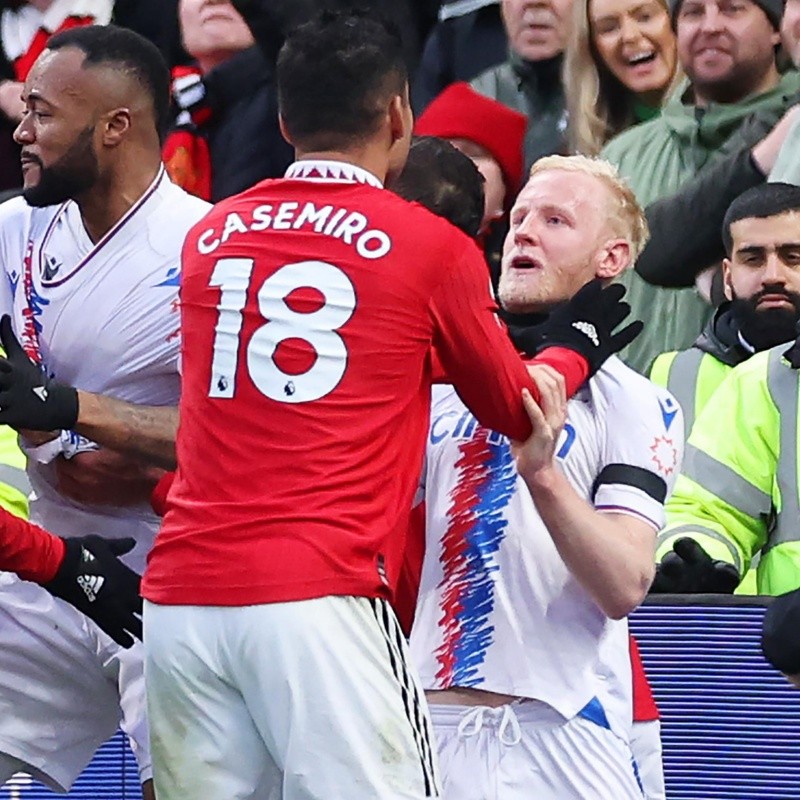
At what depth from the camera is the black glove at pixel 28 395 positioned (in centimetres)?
446

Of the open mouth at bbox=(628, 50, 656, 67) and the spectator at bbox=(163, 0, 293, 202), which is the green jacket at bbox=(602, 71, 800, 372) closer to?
the open mouth at bbox=(628, 50, 656, 67)

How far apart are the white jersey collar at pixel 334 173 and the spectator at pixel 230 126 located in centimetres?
339

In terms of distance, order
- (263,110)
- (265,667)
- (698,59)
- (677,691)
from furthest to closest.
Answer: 1. (263,110)
2. (698,59)
3. (677,691)
4. (265,667)

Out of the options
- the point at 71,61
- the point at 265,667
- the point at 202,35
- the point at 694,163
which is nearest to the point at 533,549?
the point at 265,667

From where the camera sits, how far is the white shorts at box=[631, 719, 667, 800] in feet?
14.6

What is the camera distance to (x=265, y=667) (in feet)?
12.1

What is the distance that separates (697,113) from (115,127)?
2209mm

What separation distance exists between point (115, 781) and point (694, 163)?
2.58 meters

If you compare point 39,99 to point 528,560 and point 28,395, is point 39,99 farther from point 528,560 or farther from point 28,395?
point 528,560

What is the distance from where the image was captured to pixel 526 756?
401 cm

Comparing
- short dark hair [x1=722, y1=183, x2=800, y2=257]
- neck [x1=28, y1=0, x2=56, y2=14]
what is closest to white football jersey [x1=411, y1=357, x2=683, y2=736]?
short dark hair [x1=722, y1=183, x2=800, y2=257]

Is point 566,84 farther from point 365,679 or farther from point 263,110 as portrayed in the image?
point 365,679

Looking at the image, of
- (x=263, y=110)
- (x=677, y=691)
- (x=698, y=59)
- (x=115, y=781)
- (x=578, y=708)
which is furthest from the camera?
(x=263, y=110)

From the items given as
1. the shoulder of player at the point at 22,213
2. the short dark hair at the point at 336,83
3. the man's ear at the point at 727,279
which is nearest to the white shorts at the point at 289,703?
the short dark hair at the point at 336,83
